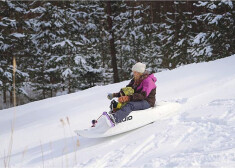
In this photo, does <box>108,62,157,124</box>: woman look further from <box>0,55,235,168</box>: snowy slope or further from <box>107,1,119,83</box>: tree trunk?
<box>107,1,119,83</box>: tree trunk

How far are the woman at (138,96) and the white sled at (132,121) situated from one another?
11 cm

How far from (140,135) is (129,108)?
53 centimetres

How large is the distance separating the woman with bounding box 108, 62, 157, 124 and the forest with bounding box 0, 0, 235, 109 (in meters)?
8.14

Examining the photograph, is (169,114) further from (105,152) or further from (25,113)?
(25,113)

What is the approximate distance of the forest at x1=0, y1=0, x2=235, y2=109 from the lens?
11969 millimetres

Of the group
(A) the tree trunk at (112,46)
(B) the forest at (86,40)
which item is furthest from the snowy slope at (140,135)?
(A) the tree trunk at (112,46)

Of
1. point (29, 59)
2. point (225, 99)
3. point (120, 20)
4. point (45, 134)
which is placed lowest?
point (45, 134)

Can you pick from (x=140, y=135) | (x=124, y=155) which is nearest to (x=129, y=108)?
(x=140, y=135)

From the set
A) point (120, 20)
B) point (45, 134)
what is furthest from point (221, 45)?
point (45, 134)

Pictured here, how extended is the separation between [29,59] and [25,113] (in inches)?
389

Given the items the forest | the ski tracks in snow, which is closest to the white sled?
the ski tracks in snow

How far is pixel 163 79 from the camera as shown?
8820 mm

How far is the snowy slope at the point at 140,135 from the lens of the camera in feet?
10.1

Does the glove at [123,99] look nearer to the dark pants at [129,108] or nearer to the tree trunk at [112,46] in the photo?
the dark pants at [129,108]
